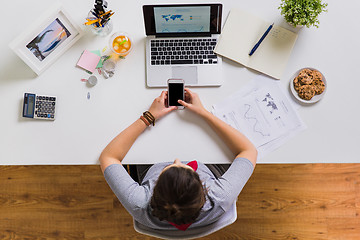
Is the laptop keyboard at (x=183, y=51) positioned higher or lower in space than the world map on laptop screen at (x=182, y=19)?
lower

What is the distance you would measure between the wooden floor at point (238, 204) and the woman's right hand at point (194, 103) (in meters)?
0.85

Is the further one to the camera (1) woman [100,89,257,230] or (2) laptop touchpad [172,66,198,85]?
(2) laptop touchpad [172,66,198,85]

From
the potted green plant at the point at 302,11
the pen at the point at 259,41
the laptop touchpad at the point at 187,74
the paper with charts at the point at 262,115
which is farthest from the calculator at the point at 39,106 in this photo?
the potted green plant at the point at 302,11

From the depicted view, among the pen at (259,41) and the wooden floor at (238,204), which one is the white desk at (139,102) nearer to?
the pen at (259,41)

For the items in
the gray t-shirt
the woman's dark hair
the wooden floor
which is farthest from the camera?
the wooden floor

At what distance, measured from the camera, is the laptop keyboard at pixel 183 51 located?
1.25 metres

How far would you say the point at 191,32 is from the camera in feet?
4.09

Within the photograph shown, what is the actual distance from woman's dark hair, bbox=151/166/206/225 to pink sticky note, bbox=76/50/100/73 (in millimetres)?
593

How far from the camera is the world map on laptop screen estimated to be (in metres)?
1.16

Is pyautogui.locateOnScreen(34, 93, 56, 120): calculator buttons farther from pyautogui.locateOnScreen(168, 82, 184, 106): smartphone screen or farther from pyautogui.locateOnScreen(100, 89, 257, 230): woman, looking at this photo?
pyautogui.locateOnScreen(168, 82, 184, 106): smartphone screen

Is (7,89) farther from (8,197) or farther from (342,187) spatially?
(342,187)

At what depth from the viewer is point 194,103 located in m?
1.21

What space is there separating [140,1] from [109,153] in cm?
67

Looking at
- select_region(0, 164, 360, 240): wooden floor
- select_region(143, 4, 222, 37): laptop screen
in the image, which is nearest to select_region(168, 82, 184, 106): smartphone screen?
select_region(143, 4, 222, 37): laptop screen
